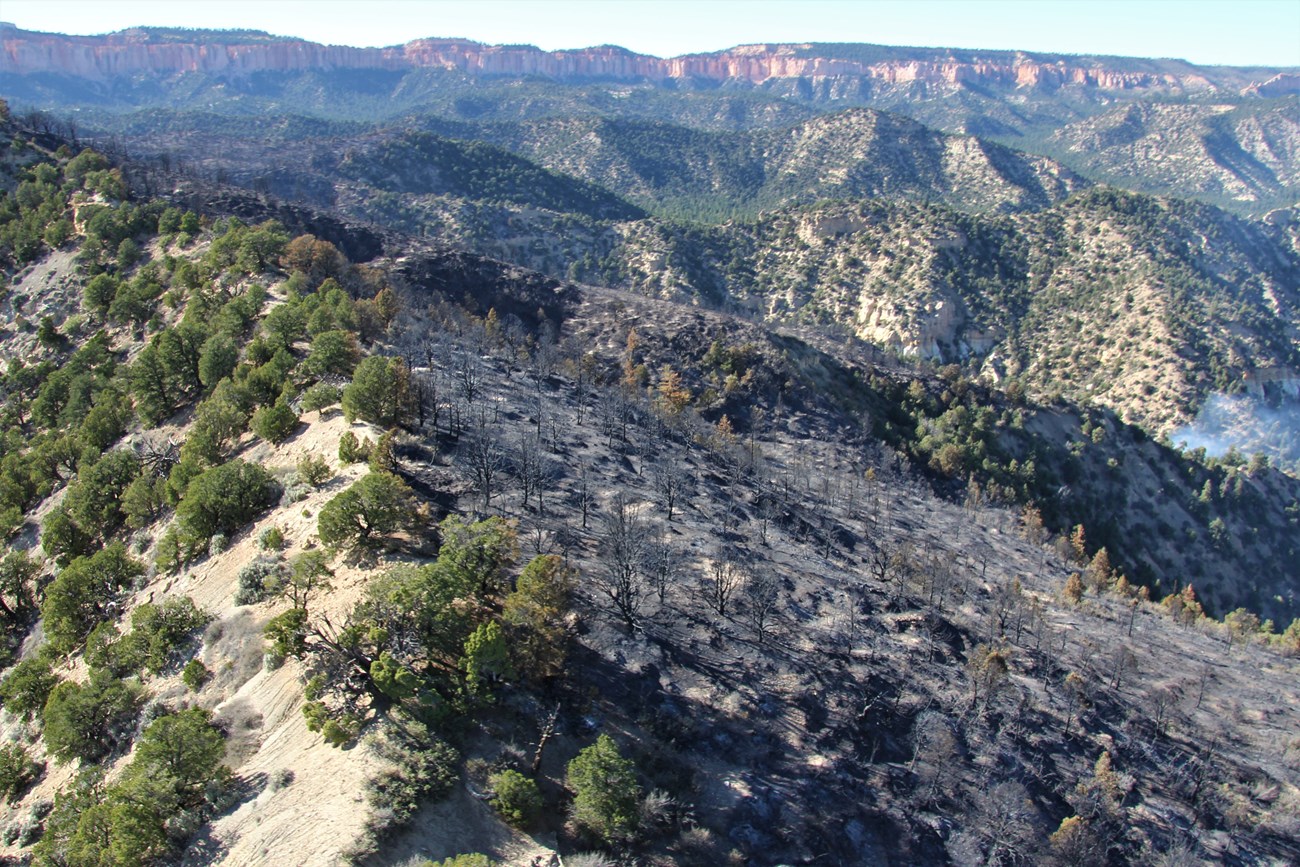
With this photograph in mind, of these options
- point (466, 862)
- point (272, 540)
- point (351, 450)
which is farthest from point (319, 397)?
point (466, 862)

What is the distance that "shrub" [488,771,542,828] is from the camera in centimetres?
2594

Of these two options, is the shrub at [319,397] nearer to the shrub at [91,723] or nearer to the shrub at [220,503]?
the shrub at [220,503]

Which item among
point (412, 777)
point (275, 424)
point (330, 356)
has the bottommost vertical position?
point (412, 777)

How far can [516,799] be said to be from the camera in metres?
26.0

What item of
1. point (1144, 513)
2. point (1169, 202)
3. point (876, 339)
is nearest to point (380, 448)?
point (1144, 513)

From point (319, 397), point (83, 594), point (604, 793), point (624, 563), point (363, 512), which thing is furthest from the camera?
point (319, 397)

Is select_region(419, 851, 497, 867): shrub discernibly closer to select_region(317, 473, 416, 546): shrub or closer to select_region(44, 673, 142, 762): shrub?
select_region(317, 473, 416, 546): shrub

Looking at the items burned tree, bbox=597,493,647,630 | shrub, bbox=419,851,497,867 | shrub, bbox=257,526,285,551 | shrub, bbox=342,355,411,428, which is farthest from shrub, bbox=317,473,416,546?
shrub, bbox=419,851,497,867

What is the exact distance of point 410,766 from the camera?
25.9m

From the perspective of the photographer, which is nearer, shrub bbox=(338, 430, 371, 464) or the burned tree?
the burned tree

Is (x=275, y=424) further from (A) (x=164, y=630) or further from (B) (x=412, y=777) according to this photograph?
(B) (x=412, y=777)

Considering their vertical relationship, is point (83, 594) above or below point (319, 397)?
below

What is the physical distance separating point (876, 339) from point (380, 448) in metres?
130

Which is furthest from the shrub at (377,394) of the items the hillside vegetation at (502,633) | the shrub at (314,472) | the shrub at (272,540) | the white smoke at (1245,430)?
the white smoke at (1245,430)
